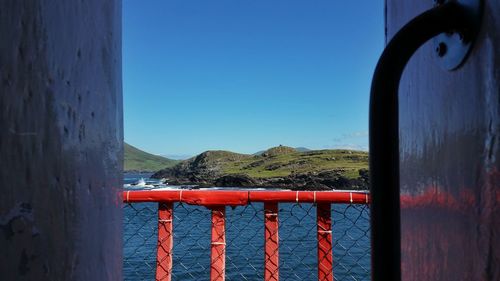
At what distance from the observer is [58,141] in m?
0.64

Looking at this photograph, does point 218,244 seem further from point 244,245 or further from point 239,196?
point 244,245

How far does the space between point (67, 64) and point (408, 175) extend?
2.20 feet

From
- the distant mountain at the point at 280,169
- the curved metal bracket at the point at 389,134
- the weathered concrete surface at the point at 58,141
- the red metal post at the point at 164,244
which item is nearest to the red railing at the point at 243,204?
the red metal post at the point at 164,244

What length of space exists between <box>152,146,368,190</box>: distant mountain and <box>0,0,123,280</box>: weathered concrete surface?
146 feet

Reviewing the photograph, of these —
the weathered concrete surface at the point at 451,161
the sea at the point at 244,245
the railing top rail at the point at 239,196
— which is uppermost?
the weathered concrete surface at the point at 451,161

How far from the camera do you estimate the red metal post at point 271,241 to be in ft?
10.5

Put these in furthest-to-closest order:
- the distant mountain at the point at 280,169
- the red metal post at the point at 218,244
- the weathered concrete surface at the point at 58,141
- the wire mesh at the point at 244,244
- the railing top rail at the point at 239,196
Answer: the distant mountain at the point at 280,169 < the wire mesh at the point at 244,244 < the red metal post at the point at 218,244 < the railing top rail at the point at 239,196 < the weathered concrete surface at the point at 58,141

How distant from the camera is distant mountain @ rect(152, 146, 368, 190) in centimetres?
5866

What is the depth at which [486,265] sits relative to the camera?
0.56 m

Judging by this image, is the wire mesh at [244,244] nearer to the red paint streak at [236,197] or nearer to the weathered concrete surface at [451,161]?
the red paint streak at [236,197]

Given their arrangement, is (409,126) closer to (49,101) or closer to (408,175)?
(408,175)

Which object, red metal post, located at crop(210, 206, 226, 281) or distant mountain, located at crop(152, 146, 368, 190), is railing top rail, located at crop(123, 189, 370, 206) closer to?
red metal post, located at crop(210, 206, 226, 281)

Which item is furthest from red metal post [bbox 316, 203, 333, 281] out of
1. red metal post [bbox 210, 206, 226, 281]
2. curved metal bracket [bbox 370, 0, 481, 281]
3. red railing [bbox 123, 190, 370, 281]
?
curved metal bracket [bbox 370, 0, 481, 281]

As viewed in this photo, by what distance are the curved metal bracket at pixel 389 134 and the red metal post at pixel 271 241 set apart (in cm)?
264
